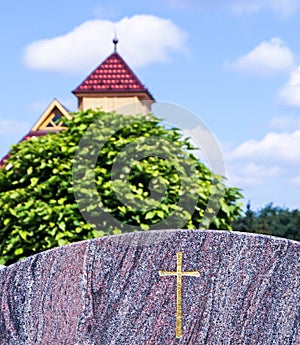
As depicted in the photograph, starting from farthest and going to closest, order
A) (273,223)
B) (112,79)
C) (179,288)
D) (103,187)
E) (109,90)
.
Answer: (273,223), (112,79), (109,90), (103,187), (179,288)

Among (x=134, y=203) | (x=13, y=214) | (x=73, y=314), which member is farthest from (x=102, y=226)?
(x=73, y=314)

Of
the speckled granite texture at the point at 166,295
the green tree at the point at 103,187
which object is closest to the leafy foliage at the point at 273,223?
the green tree at the point at 103,187

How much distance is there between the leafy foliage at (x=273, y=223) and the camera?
53.7ft

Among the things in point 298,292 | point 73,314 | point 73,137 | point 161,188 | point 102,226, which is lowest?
point 73,314

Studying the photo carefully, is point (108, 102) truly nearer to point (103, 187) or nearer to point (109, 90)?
point (109, 90)

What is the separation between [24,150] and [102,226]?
1610 millimetres

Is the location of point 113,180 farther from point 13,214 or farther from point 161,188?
point 13,214

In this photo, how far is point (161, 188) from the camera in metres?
8.35

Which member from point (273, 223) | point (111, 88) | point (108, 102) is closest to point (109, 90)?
point (111, 88)

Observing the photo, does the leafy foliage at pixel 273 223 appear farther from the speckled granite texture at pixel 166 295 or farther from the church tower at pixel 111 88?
the speckled granite texture at pixel 166 295

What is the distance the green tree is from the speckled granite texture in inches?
141

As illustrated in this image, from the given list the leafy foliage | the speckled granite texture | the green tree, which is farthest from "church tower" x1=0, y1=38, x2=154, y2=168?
the speckled granite texture

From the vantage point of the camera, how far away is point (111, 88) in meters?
12.8

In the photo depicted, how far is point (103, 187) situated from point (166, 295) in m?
4.07
